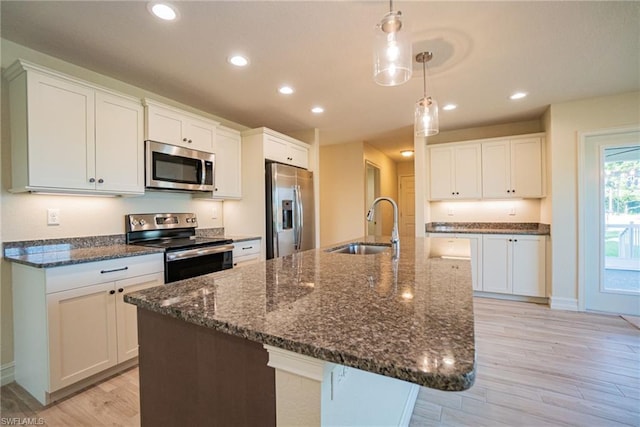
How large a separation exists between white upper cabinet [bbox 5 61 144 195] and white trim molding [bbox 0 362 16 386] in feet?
3.95

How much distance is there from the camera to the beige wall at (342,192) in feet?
16.5

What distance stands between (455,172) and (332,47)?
2845 mm

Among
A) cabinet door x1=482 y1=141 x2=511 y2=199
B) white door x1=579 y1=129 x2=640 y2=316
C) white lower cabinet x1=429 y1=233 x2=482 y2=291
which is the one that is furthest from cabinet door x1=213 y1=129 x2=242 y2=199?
white door x1=579 y1=129 x2=640 y2=316

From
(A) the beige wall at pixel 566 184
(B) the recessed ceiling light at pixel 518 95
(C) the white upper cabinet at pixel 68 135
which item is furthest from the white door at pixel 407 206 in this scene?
(C) the white upper cabinet at pixel 68 135

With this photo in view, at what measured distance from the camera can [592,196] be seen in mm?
3193

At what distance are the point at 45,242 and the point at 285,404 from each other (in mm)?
2395

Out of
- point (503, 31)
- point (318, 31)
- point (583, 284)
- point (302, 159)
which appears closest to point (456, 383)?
point (318, 31)

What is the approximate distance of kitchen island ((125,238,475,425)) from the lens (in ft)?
1.88

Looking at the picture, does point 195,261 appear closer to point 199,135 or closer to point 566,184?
point 199,135

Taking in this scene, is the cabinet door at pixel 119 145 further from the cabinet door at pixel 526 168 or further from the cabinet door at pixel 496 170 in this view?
the cabinet door at pixel 526 168

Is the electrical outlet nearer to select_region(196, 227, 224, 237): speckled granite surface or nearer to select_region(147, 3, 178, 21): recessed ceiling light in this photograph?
select_region(196, 227, 224, 237): speckled granite surface

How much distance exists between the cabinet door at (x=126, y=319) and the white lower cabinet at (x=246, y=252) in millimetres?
894

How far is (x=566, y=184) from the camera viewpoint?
3279 millimetres

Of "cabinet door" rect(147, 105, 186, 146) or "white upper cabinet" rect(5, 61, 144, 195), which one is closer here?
"white upper cabinet" rect(5, 61, 144, 195)
